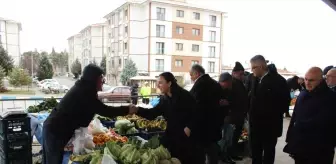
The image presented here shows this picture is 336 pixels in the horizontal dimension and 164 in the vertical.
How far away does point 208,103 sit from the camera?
3.27 m

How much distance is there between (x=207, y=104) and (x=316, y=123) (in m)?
1.23

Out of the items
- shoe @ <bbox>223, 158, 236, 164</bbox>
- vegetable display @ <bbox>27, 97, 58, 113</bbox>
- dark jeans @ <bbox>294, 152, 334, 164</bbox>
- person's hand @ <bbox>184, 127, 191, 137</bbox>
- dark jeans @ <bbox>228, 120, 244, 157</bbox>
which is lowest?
shoe @ <bbox>223, 158, 236, 164</bbox>

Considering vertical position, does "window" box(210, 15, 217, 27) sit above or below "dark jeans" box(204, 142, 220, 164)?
above

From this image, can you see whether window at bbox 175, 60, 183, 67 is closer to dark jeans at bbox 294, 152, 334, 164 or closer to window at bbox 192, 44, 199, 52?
window at bbox 192, 44, 199, 52

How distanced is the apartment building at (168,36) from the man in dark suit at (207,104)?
27.7 m

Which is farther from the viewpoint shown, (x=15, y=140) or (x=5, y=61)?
(x=5, y=61)

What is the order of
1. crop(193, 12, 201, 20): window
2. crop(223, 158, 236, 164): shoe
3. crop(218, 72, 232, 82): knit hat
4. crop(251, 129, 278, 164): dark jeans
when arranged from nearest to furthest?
crop(251, 129, 278, 164): dark jeans
crop(218, 72, 232, 82): knit hat
crop(223, 158, 236, 164): shoe
crop(193, 12, 201, 20): window

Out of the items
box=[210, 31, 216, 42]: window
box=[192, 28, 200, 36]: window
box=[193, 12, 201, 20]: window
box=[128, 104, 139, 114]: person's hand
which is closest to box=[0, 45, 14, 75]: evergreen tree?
box=[192, 28, 200, 36]: window

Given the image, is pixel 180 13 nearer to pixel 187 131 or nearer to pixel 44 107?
pixel 44 107

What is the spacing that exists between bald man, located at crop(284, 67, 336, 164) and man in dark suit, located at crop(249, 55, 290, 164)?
50 cm

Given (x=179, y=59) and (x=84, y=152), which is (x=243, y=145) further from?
(x=179, y=59)

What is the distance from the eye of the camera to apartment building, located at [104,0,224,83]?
3094 cm

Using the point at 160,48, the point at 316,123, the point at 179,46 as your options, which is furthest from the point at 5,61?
the point at 316,123

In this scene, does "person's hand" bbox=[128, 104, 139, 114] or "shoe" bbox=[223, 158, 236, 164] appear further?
"shoe" bbox=[223, 158, 236, 164]
